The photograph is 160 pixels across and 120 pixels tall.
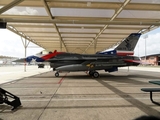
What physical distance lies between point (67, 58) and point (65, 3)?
5.48 m

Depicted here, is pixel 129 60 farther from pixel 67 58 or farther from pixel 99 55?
pixel 67 58

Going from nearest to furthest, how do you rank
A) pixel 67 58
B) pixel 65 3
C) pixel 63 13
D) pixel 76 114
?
1. pixel 76 114
2. pixel 65 3
3. pixel 63 13
4. pixel 67 58

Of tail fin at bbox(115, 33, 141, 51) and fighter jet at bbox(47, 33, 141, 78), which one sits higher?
tail fin at bbox(115, 33, 141, 51)

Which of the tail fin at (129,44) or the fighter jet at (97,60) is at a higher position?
the tail fin at (129,44)

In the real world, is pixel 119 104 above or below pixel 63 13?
below

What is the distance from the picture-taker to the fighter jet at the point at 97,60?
14883 millimetres

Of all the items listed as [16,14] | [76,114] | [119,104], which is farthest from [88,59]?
[76,114]

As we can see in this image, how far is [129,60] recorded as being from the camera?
15336 mm

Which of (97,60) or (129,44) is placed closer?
(97,60)

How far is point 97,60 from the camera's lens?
1534 centimetres

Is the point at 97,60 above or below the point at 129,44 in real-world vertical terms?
below

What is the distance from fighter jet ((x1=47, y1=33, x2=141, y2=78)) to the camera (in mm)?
14883

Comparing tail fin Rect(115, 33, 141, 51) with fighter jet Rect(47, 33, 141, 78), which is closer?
fighter jet Rect(47, 33, 141, 78)

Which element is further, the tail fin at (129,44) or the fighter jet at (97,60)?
the tail fin at (129,44)
